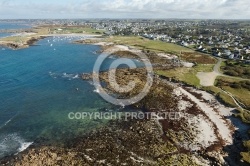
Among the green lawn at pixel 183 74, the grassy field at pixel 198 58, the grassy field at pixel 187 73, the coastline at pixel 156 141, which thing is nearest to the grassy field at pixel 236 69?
the grassy field at pixel 187 73

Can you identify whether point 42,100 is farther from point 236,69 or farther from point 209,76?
point 236,69

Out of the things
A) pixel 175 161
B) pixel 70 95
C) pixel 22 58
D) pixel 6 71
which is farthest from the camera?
pixel 22 58

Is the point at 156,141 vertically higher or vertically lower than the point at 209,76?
lower

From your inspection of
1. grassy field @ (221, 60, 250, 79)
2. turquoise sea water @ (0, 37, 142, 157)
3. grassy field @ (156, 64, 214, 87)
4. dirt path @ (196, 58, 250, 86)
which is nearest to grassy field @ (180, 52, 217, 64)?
grassy field @ (221, 60, 250, 79)

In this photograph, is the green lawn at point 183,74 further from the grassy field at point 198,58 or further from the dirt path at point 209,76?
the grassy field at point 198,58

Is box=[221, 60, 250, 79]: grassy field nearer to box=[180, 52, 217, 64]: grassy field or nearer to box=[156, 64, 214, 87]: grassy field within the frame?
box=[156, 64, 214, 87]: grassy field

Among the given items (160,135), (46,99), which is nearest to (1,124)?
(46,99)

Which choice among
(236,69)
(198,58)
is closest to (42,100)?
(236,69)

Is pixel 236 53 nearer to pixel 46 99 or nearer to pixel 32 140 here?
pixel 46 99
